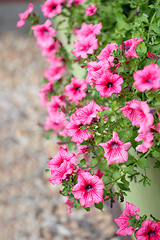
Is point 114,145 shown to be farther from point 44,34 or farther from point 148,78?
point 44,34

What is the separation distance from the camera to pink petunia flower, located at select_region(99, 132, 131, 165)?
87 cm

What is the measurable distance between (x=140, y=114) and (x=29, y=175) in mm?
1599

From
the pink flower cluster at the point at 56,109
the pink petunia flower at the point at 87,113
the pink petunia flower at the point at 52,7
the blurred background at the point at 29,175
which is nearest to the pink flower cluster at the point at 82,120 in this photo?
the pink petunia flower at the point at 87,113

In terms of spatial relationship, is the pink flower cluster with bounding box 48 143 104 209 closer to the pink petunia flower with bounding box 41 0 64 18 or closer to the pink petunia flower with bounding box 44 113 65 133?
the pink petunia flower with bounding box 44 113 65 133

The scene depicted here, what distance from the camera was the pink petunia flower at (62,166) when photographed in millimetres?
908

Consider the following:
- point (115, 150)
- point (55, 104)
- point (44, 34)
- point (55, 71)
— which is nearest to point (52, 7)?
point (44, 34)

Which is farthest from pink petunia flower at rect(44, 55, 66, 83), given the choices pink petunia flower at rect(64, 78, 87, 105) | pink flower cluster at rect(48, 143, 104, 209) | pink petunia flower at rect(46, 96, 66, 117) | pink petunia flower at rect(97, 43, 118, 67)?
pink flower cluster at rect(48, 143, 104, 209)

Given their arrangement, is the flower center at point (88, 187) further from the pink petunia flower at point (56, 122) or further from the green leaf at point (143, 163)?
the pink petunia flower at point (56, 122)

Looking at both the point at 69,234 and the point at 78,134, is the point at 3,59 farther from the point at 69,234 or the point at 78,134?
the point at 78,134

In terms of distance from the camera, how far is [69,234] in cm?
178

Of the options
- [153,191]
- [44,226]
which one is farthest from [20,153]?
[153,191]

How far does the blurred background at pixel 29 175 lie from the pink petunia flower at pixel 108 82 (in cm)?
103

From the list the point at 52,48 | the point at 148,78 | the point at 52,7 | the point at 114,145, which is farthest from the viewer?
the point at 52,48

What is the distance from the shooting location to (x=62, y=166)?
916mm
